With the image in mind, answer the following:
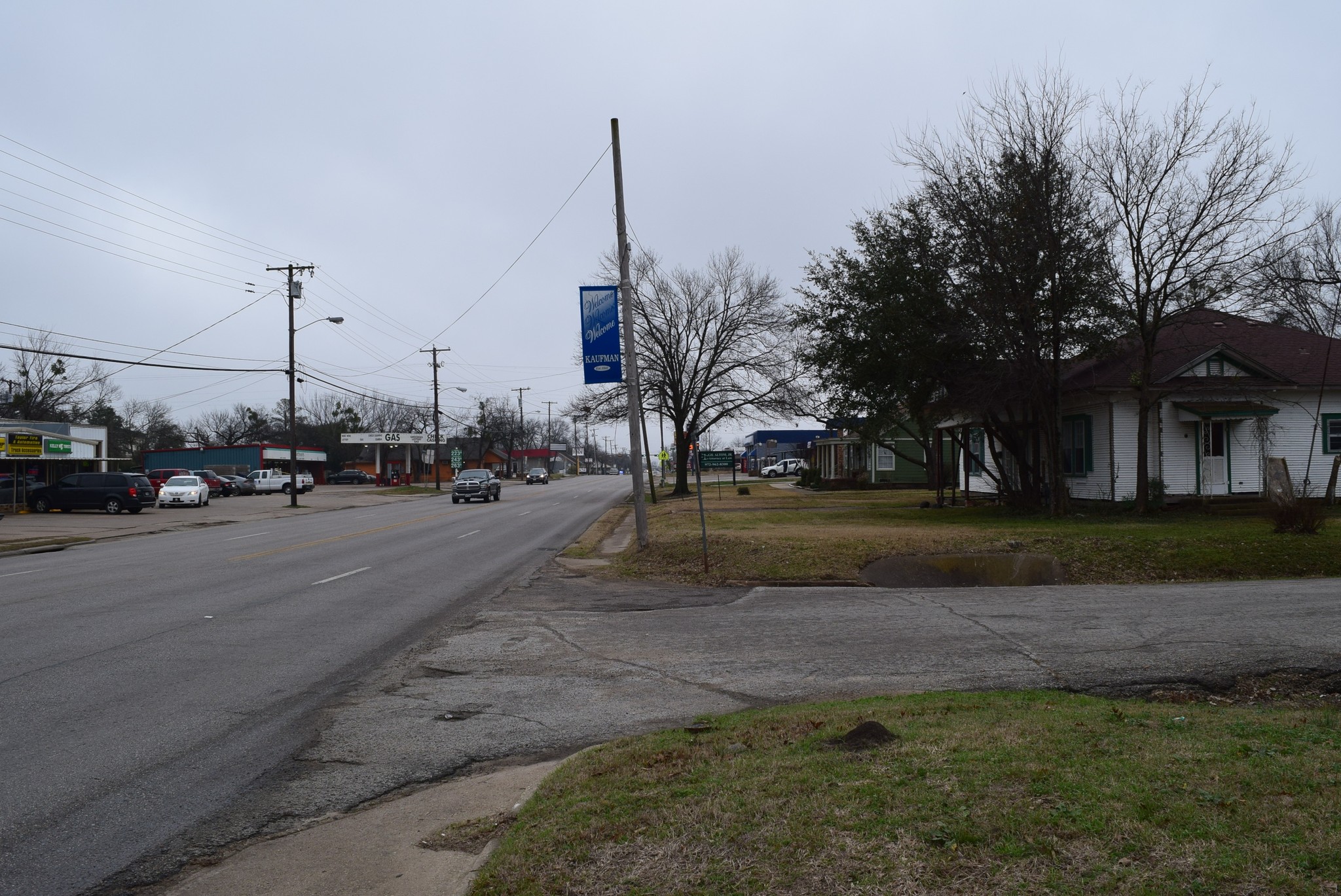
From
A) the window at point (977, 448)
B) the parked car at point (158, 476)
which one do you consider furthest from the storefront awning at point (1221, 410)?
the parked car at point (158, 476)

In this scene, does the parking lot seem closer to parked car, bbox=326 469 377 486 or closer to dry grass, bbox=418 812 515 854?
dry grass, bbox=418 812 515 854

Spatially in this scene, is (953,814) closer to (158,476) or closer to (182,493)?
(182,493)

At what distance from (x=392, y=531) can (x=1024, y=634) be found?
68.8 feet

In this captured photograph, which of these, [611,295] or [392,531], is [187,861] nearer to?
[611,295]

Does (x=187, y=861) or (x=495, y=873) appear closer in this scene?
(x=495, y=873)

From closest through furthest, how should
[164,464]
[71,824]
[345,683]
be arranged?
[71,824] → [345,683] → [164,464]

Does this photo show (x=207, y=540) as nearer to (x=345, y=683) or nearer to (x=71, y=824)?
(x=345, y=683)

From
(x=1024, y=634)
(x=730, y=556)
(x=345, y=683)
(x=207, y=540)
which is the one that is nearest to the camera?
(x=345, y=683)

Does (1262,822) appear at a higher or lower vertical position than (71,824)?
higher

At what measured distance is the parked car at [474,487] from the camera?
48.9m

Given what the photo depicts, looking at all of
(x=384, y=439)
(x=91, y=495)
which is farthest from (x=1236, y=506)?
(x=384, y=439)

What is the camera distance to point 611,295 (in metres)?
19.0

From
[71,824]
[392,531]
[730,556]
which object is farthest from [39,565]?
[71,824]

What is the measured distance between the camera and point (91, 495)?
3975 cm
